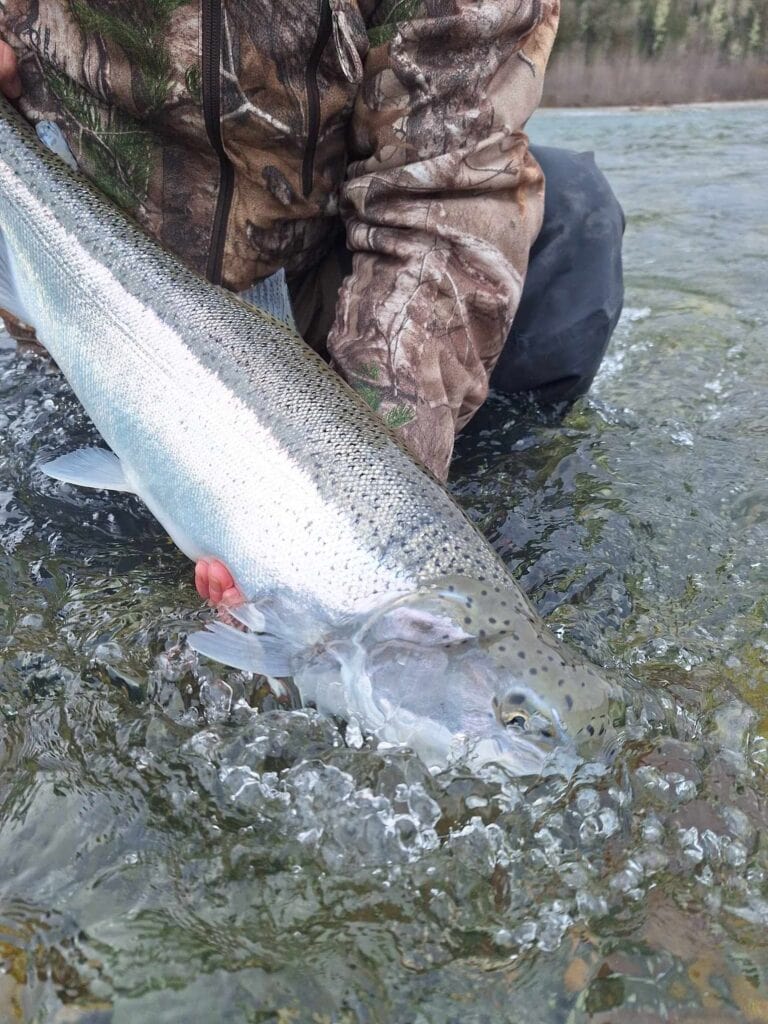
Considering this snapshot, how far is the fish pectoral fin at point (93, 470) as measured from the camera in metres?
2.29

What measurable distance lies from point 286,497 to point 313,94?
126 cm

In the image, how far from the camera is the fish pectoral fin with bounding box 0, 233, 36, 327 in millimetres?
2482

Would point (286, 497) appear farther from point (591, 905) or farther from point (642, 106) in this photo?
point (642, 106)

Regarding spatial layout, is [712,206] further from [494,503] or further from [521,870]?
[521,870]

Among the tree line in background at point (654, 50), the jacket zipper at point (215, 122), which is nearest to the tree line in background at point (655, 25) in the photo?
the tree line in background at point (654, 50)

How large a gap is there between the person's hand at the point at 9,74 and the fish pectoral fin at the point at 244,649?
5.84 ft

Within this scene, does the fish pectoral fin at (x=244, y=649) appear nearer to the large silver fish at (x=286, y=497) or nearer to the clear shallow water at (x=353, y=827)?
the large silver fish at (x=286, y=497)

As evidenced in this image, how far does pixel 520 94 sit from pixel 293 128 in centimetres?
64

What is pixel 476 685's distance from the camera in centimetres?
166

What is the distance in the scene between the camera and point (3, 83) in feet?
8.66

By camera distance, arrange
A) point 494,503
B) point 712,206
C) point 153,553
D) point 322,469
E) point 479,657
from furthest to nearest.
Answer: point 712,206
point 494,503
point 153,553
point 322,469
point 479,657

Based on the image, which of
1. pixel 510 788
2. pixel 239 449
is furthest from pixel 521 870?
pixel 239 449

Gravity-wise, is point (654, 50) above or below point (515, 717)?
below

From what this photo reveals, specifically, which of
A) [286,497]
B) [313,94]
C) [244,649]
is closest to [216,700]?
[244,649]
